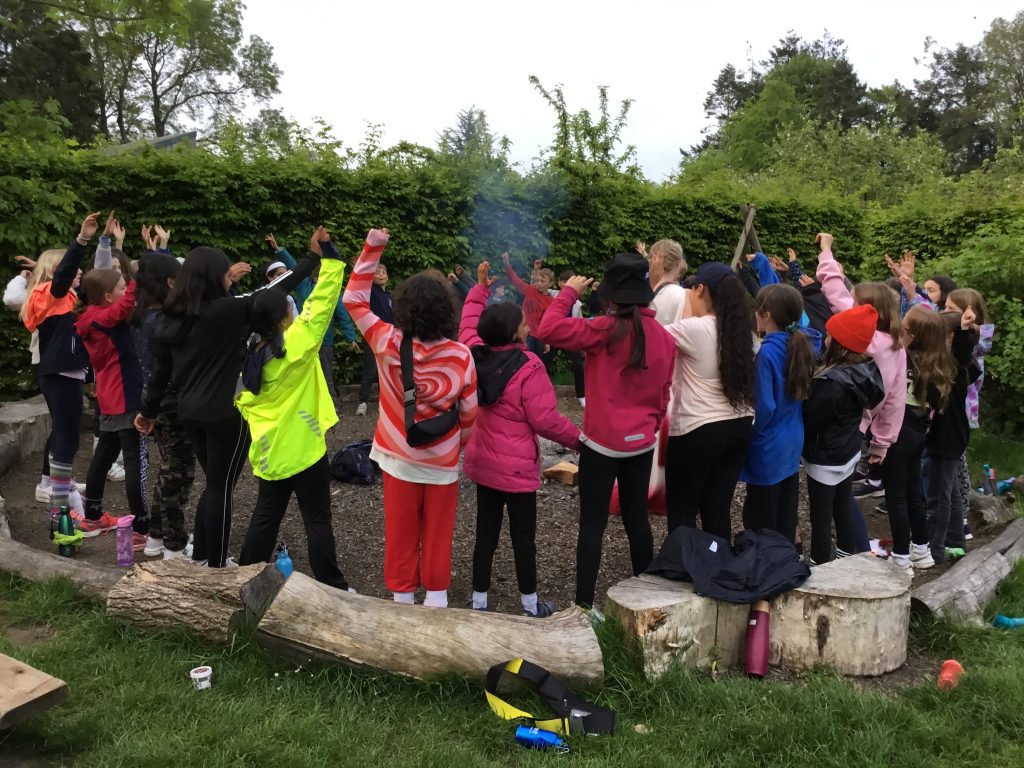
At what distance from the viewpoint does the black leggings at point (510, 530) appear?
394 cm

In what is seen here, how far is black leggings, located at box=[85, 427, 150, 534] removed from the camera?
194 inches

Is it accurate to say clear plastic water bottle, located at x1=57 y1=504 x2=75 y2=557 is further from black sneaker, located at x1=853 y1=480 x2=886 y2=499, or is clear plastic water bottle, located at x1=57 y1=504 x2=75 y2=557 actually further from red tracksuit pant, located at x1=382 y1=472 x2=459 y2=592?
black sneaker, located at x1=853 y1=480 x2=886 y2=499

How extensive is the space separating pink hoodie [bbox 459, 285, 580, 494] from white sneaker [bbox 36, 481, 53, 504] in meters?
3.86

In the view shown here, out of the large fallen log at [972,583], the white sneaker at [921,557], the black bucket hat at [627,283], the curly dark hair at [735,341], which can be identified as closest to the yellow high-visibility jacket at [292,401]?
the black bucket hat at [627,283]

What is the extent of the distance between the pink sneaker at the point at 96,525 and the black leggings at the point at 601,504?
340 centimetres

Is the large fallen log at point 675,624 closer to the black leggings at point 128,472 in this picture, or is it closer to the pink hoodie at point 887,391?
the pink hoodie at point 887,391

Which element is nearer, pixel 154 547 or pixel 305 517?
pixel 305 517

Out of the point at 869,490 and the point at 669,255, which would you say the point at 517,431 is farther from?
the point at 869,490

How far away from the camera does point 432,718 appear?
3008 mm

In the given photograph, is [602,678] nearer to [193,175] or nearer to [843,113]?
[193,175]

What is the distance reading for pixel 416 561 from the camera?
3.88 m

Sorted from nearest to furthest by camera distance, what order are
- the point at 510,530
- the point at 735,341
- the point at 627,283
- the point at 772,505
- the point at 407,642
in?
1. the point at 407,642
2. the point at 627,283
3. the point at 735,341
4. the point at 510,530
5. the point at 772,505

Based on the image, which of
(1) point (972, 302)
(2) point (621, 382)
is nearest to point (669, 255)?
(2) point (621, 382)

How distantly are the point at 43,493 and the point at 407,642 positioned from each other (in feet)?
13.6
